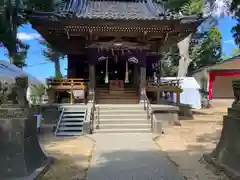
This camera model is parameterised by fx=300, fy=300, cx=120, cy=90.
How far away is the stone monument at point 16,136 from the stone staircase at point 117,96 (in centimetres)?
966

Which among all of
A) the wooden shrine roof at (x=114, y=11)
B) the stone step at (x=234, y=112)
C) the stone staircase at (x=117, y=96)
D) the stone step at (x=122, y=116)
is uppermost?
the wooden shrine roof at (x=114, y=11)

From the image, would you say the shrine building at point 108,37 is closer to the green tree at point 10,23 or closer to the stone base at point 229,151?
the green tree at point 10,23

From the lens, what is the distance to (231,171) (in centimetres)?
579

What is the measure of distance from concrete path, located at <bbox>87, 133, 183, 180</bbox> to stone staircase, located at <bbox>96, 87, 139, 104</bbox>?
5709 millimetres

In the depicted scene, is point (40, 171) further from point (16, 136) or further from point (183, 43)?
point (183, 43)

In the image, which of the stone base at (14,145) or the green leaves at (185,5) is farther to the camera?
the green leaves at (185,5)

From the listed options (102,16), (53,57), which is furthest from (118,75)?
(53,57)

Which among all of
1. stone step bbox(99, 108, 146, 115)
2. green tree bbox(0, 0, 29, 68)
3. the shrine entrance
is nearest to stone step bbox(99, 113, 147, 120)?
stone step bbox(99, 108, 146, 115)

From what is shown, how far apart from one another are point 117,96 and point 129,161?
937cm

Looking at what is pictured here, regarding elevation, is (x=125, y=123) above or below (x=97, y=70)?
below

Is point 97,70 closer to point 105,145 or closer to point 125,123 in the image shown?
point 125,123

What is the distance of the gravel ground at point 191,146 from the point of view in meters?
6.26

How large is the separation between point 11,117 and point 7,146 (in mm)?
554

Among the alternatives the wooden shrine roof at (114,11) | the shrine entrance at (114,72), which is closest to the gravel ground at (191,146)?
the wooden shrine roof at (114,11)
